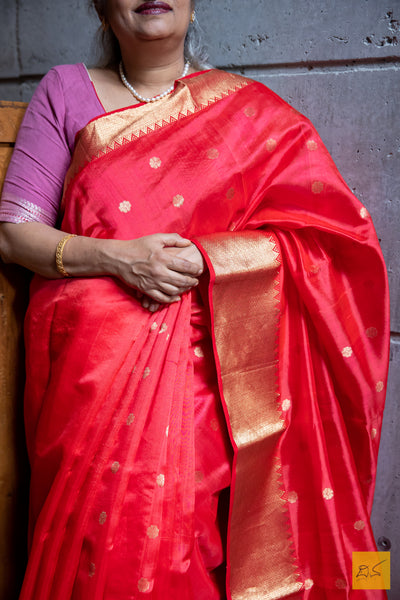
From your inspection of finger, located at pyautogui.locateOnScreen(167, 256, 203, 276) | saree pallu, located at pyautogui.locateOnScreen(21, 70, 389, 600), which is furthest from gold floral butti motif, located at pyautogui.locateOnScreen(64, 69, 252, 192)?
finger, located at pyautogui.locateOnScreen(167, 256, 203, 276)

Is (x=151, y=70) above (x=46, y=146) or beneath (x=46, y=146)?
above

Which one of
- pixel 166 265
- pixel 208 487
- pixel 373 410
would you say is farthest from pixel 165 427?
pixel 373 410

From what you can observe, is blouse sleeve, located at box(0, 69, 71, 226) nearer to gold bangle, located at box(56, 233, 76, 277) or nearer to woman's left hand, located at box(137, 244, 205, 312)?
gold bangle, located at box(56, 233, 76, 277)

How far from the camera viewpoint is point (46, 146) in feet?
3.80

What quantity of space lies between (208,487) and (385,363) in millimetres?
487

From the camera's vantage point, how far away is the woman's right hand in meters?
1.01

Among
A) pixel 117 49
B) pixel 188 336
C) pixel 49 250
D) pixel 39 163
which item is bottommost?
pixel 188 336

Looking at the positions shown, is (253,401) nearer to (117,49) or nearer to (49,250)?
(49,250)

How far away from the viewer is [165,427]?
0.98m

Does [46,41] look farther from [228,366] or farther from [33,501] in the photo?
[33,501]

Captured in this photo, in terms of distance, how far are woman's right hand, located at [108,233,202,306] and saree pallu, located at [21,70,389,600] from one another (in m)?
Result: 0.04

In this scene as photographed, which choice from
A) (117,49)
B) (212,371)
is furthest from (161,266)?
(117,49)

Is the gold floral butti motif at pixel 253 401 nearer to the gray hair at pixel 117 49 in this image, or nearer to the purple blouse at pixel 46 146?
the purple blouse at pixel 46 146

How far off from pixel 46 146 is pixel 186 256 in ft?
1.40
